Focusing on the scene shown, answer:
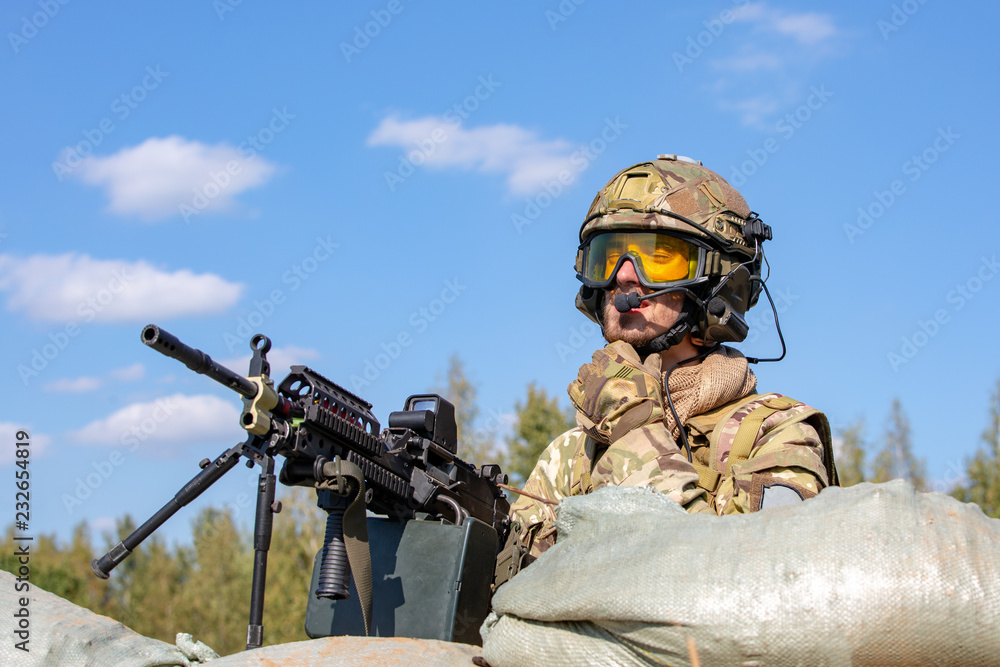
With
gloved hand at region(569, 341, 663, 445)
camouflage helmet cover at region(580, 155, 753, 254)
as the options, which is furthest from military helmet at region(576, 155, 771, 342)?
gloved hand at region(569, 341, 663, 445)

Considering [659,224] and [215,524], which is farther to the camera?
[215,524]

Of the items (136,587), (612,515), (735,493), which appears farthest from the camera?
(136,587)

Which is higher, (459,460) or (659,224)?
(659,224)

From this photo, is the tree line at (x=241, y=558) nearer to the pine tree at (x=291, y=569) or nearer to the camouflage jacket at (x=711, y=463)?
the pine tree at (x=291, y=569)

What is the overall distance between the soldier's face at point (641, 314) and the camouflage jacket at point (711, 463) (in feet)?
1.29

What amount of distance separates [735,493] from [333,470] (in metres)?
1.34

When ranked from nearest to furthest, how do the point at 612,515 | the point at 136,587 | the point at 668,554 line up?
the point at 668,554 < the point at 612,515 < the point at 136,587

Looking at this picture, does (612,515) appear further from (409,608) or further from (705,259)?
(705,259)

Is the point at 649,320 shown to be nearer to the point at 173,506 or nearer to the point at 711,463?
the point at 711,463

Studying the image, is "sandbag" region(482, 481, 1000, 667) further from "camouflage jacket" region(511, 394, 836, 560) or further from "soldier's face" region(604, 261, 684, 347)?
"soldier's face" region(604, 261, 684, 347)

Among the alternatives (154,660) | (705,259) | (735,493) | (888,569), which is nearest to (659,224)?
(705,259)

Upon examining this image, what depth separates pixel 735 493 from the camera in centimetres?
323

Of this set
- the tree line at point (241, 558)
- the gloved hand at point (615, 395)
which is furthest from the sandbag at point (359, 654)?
the tree line at point (241, 558)

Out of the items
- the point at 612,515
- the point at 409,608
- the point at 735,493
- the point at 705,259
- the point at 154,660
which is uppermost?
the point at 705,259
